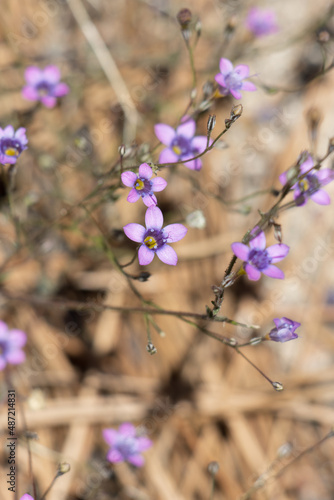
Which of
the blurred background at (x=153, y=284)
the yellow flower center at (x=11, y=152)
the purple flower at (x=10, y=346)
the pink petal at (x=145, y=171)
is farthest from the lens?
the blurred background at (x=153, y=284)

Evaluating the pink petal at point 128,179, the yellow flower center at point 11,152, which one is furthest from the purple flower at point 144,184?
the yellow flower center at point 11,152

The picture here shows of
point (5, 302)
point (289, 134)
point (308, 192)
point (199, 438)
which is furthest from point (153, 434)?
point (289, 134)

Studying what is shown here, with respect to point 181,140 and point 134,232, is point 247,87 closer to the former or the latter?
point 181,140

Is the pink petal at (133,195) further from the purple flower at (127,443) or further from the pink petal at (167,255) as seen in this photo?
the purple flower at (127,443)

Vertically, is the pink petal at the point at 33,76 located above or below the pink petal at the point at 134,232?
above

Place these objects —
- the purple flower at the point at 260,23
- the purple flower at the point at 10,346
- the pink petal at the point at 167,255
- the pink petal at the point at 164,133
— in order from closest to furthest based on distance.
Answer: the pink petal at the point at 167,255
the pink petal at the point at 164,133
the purple flower at the point at 10,346
the purple flower at the point at 260,23

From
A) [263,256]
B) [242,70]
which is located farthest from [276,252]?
[242,70]
